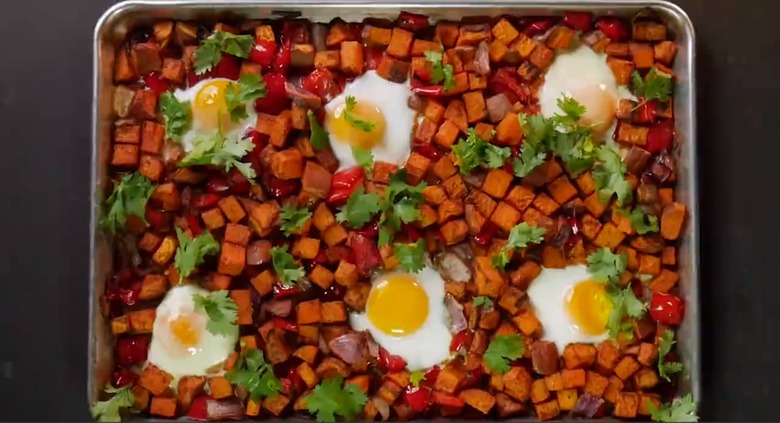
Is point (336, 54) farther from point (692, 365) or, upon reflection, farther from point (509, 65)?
point (692, 365)

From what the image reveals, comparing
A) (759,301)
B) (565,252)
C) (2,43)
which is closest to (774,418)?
(759,301)

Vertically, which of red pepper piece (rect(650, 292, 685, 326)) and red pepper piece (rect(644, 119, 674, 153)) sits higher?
red pepper piece (rect(644, 119, 674, 153))

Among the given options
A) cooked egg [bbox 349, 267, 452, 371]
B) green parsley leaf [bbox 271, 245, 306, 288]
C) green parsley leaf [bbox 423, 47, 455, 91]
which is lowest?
cooked egg [bbox 349, 267, 452, 371]

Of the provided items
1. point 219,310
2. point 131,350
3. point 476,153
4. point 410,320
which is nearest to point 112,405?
point 131,350

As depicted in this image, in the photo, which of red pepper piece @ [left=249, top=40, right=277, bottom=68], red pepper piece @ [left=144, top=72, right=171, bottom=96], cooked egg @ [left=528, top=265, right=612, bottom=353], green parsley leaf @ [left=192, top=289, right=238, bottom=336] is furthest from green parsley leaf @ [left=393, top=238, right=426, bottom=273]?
red pepper piece @ [left=144, top=72, right=171, bottom=96]

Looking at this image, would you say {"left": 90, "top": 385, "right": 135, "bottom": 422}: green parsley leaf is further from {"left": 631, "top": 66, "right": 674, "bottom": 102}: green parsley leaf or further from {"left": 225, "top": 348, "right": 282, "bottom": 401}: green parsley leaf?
{"left": 631, "top": 66, "right": 674, "bottom": 102}: green parsley leaf
